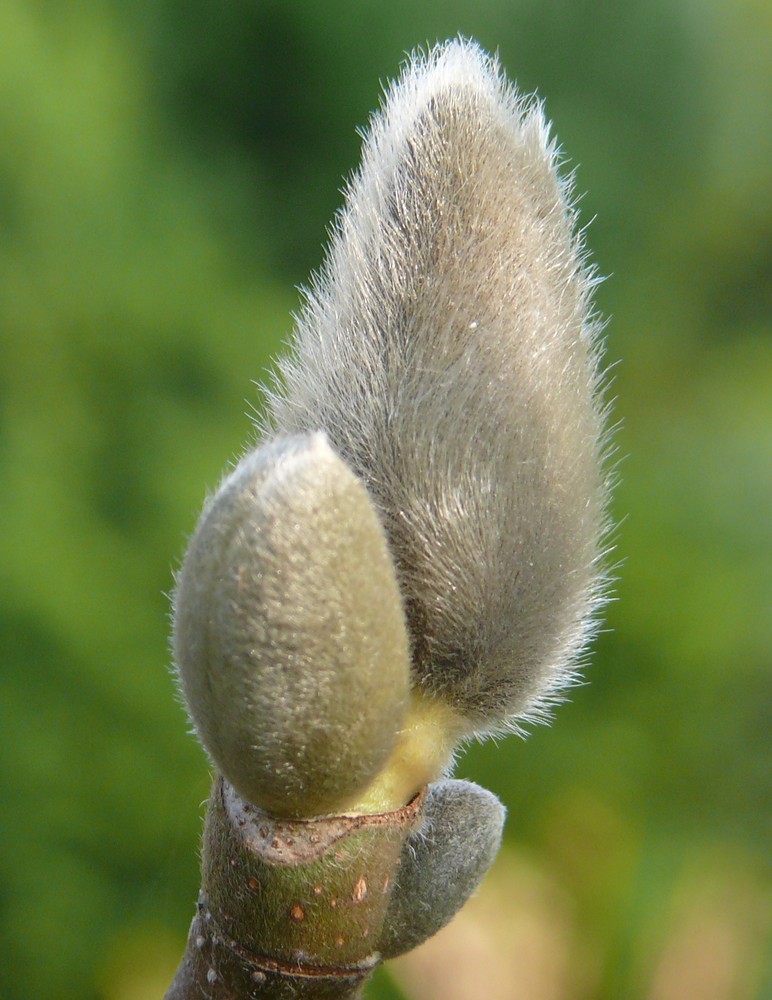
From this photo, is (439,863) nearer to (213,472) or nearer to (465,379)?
(465,379)

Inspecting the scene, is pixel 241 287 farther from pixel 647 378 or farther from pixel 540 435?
pixel 540 435

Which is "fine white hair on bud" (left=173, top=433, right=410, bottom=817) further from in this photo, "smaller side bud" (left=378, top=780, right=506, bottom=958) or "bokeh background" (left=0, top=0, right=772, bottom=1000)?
"bokeh background" (left=0, top=0, right=772, bottom=1000)

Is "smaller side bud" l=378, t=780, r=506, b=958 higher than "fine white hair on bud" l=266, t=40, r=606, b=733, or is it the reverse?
"fine white hair on bud" l=266, t=40, r=606, b=733

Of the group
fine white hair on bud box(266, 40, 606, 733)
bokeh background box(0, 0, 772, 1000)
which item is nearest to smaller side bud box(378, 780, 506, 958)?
fine white hair on bud box(266, 40, 606, 733)

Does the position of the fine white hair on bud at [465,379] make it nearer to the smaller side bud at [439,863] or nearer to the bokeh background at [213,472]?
the smaller side bud at [439,863]

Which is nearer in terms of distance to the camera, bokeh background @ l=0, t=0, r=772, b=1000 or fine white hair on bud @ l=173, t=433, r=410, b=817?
fine white hair on bud @ l=173, t=433, r=410, b=817

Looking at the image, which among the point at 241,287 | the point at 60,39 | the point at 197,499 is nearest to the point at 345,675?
the point at 197,499

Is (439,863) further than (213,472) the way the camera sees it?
No

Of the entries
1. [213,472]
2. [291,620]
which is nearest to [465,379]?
[291,620]
